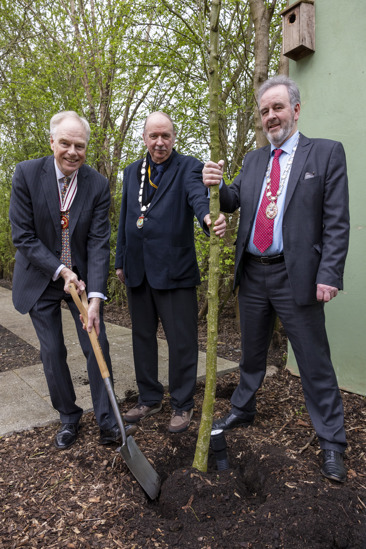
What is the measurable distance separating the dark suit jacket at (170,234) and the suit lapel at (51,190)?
56 centimetres

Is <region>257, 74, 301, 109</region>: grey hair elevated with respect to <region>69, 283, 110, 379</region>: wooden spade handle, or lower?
elevated

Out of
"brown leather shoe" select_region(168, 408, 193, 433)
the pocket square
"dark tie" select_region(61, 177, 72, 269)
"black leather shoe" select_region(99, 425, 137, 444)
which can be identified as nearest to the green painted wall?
the pocket square

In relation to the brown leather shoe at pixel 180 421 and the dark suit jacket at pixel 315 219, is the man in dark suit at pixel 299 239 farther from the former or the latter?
the brown leather shoe at pixel 180 421

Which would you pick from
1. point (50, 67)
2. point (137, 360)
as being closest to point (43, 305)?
point (137, 360)

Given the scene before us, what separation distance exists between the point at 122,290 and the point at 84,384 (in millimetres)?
3858

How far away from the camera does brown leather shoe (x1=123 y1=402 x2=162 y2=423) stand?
9.98 ft

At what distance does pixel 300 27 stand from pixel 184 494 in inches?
137

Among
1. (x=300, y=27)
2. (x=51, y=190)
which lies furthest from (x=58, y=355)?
(x=300, y=27)

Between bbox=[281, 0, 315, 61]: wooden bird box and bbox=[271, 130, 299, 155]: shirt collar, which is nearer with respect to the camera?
bbox=[271, 130, 299, 155]: shirt collar

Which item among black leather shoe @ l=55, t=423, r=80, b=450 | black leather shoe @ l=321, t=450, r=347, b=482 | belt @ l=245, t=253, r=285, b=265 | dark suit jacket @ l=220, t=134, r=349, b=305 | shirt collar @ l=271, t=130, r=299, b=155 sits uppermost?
shirt collar @ l=271, t=130, r=299, b=155

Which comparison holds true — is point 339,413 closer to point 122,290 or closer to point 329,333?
point 329,333

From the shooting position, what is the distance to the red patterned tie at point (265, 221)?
2.57 m

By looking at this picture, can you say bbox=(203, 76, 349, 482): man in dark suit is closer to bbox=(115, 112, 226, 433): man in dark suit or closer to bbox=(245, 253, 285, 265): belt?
bbox=(245, 253, 285, 265): belt

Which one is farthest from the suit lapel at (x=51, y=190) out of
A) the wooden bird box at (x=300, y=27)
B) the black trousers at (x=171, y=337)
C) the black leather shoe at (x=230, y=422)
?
the wooden bird box at (x=300, y=27)
